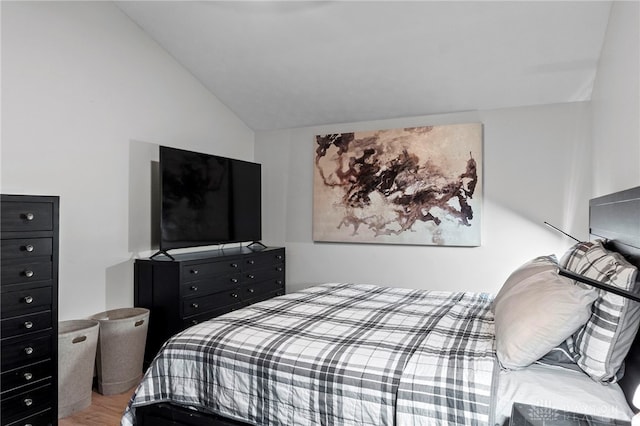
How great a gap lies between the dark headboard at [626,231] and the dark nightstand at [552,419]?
0.18 metres

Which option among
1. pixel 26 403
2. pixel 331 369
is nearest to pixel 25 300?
pixel 26 403

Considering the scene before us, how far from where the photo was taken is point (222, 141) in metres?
4.46

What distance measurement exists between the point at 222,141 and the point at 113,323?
7.42 feet

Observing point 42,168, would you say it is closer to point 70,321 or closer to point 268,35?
point 70,321

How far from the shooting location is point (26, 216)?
7.11 ft

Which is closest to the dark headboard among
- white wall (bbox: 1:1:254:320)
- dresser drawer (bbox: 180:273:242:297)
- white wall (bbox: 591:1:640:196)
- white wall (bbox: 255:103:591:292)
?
white wall (bbox: 591:1:640:196)

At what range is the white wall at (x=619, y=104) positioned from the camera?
2.02 meters

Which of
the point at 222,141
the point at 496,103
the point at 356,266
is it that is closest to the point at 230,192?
the point at 222,141

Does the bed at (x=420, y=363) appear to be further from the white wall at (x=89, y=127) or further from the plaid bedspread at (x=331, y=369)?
the white wall at (x=89, y=127)

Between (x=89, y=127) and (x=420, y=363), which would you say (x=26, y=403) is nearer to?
(x=89, y=127)

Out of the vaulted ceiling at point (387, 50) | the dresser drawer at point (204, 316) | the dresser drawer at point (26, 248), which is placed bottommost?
the dresser drawer at point (204, 316)

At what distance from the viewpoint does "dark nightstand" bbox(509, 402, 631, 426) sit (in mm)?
1166

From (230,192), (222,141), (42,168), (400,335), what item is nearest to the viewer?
(400,335)

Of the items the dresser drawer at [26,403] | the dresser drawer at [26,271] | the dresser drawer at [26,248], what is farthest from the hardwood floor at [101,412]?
the dresser drawer at [26,248]
